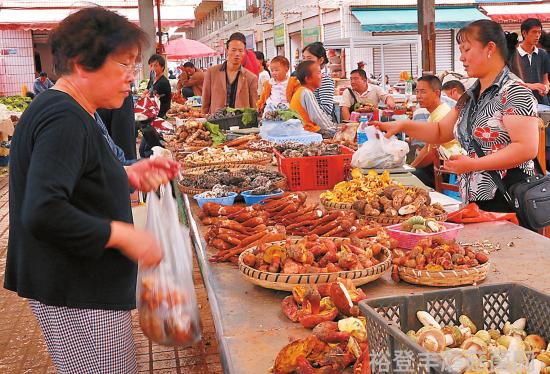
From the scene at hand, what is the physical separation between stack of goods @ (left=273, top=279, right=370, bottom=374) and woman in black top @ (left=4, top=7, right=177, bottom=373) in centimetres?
47

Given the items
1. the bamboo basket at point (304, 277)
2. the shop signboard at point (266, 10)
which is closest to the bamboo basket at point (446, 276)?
the bamboo basket at point (304, 277)

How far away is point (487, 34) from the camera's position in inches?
119

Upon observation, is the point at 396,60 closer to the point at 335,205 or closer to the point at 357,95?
the point at 357,95

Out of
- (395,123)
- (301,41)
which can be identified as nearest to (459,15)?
(301,41)

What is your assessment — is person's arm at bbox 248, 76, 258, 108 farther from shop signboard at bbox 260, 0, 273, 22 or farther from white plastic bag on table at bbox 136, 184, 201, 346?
shop signboard at bbox 260, 0, 273, 22

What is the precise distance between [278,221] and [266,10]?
26689 mm

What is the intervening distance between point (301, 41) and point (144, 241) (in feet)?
77.7

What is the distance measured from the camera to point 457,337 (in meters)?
1.57

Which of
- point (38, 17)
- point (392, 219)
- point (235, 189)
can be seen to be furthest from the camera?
point (38, 17)

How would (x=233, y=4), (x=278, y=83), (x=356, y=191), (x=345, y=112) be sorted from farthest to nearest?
(x=233, y=4) < (x=345, y=112) < (x=278, y=83) < (x=356, y=191)

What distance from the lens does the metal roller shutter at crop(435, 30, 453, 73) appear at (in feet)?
69.8

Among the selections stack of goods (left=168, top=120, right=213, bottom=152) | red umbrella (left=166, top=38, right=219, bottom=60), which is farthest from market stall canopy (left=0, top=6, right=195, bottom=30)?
stack of goods (left=168, top=120, right=213, bottom=152)

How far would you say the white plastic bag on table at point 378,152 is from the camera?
12.7ft

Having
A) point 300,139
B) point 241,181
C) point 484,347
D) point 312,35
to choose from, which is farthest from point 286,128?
point 312,35
